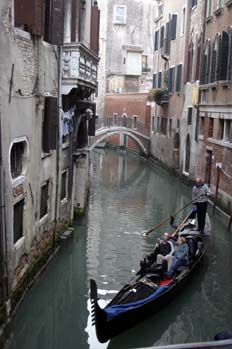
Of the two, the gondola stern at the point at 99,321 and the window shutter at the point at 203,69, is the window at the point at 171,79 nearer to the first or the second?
the window shutter at the point at 203,69

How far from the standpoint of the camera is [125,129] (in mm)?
24344

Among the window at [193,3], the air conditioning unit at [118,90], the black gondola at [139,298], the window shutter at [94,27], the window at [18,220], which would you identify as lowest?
the black gondola at [139,298]

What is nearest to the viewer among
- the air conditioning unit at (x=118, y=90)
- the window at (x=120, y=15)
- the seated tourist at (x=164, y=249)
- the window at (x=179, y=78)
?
the seated tourist at (x=164, y=249)

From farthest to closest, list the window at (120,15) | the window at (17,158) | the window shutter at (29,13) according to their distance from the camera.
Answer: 1. the window at (120,15)
2. the window at (17,158)
3. the window shutter at (29,13)

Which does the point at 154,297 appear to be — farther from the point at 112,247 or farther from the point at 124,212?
the point at 124,212

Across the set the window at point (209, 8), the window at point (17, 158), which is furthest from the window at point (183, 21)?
the window at point (17, 158)

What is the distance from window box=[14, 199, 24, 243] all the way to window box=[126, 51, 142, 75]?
87.0 feet

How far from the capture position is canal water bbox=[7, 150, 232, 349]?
19.1ft

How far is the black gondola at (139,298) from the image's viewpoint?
525 cm

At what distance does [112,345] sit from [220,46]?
9.06 metres

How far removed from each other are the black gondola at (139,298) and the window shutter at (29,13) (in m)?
3.15

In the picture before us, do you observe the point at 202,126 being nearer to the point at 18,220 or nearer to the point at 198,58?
the point at 198,58

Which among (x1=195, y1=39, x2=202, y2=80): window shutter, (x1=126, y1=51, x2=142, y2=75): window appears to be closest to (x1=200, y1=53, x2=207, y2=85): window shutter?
(x1=195, y1=39, x2=202, y2=80): window shutter

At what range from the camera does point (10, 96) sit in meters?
5.52
